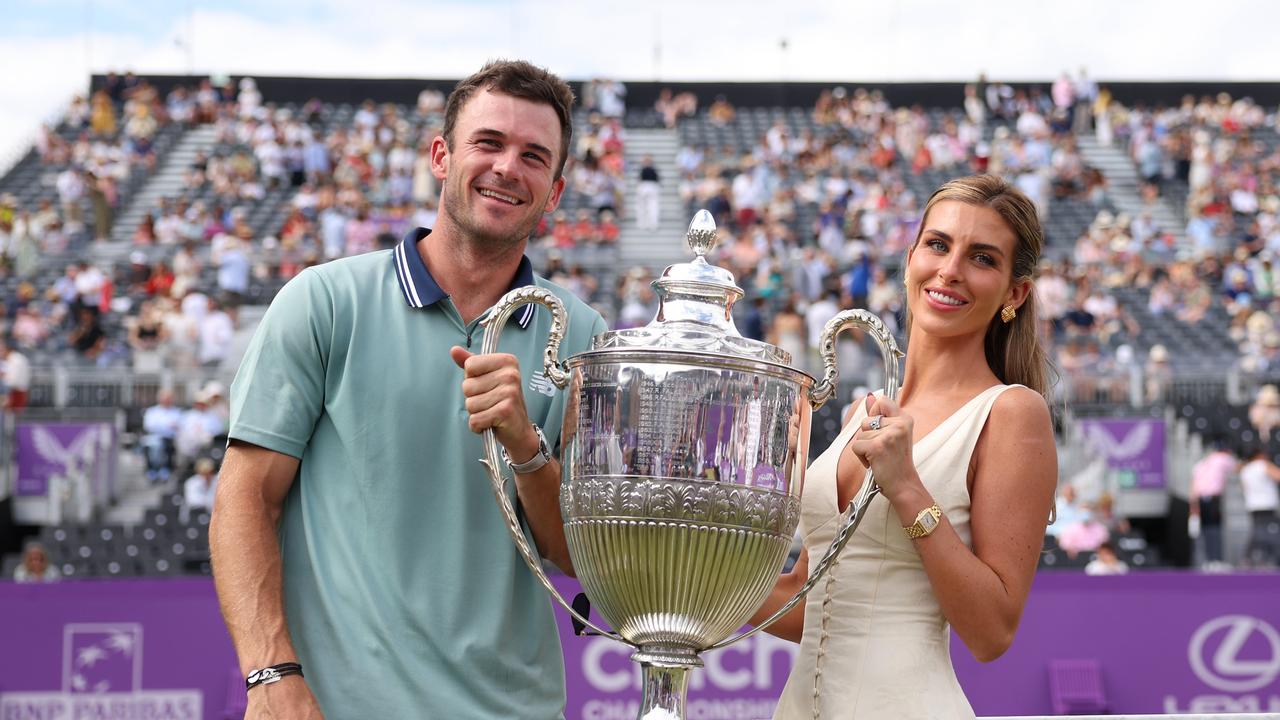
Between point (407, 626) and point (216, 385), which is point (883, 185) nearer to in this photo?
point (216, 385)

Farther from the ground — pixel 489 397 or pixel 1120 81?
pixel 1120 81

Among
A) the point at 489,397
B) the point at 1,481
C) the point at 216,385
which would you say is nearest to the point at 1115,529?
the point at 216,385

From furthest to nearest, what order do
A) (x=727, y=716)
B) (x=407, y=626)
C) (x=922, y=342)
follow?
(x=727, y=716)
(x=922, y=342)
(x=407, y=626)

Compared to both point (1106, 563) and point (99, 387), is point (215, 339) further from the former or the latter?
point (1106, 563)

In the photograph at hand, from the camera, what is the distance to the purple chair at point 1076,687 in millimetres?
7129

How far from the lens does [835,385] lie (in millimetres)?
2105

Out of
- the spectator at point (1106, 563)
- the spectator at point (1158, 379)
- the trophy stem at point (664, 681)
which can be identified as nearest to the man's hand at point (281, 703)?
the trophy stem at point (664, 681)

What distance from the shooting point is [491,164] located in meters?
2.21

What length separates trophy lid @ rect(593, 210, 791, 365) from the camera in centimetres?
204

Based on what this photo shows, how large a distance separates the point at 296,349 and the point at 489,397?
34 cm

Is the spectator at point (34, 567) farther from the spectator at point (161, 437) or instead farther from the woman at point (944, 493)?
the woman at point (944, 493)

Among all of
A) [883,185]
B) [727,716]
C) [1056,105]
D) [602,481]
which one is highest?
[1056,105]

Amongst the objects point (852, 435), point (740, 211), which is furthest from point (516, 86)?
point (740, 211)

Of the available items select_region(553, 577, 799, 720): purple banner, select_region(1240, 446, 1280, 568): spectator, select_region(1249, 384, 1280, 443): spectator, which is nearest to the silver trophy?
select_region(553, 577, 799, 720): purple banner
